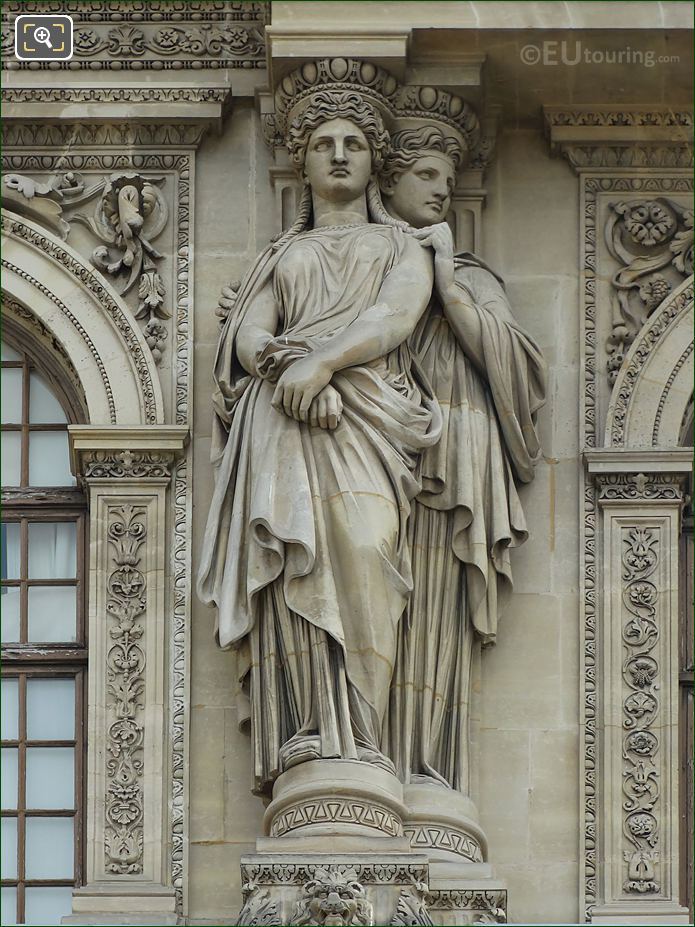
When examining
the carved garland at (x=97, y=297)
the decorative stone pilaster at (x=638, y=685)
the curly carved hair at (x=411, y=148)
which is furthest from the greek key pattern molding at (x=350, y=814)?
the curly carved hair at (x=411, y=148)

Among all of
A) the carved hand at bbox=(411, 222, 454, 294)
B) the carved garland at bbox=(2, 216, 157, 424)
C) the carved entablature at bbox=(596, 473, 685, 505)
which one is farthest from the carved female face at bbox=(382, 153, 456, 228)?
the carved entablature at bbox=(596, 473, 685, 505)

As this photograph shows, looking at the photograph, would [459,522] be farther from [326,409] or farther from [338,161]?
[338,161]

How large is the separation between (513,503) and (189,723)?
6.49ft

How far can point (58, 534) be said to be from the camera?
19844mm

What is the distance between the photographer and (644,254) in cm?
1998

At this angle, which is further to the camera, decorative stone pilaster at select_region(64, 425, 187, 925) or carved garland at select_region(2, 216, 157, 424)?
carved garland at select_region(2, 216, 157, 424)

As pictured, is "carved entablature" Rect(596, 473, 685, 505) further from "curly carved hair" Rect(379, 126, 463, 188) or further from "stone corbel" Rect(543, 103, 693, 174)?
"curly carved hair" Rect(379, 126, 463, 188)

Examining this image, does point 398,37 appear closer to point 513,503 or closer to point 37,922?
point 513,503

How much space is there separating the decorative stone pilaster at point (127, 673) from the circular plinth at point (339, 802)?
2.79 feet

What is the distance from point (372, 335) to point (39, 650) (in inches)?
95.9

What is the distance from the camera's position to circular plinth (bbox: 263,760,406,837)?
18125 millimetres

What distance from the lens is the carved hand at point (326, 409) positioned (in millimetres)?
18734

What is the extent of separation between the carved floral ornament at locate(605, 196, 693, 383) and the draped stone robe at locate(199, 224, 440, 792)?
4.45 feet

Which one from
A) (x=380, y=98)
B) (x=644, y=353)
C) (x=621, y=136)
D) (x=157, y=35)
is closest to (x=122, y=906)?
(x=644, y=353)
